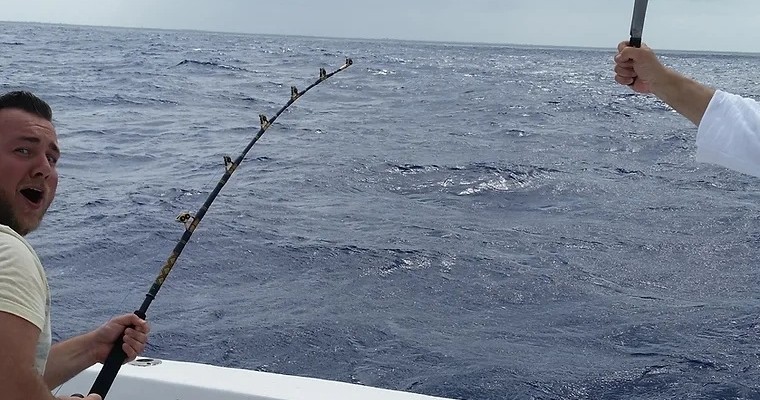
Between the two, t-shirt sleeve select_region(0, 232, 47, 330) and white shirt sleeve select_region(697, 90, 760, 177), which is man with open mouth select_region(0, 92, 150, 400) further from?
white shirt sleeve select_region(697, 90, 760, 177)

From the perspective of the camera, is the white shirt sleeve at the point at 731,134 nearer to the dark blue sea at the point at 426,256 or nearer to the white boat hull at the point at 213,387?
the white boat hull at the point at 213,387

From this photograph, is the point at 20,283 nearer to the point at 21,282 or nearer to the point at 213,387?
the point at 21,282

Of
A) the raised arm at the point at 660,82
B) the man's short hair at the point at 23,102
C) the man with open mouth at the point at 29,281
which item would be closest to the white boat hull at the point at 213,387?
the man with open mouth at the point at 29,281

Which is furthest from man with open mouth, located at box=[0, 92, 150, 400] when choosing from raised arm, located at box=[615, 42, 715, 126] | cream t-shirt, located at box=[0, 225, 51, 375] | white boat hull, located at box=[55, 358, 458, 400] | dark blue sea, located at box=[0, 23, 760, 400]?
dark blue sea, located at box=[0, 23, 760, 400]

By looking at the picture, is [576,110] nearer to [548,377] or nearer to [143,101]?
[143,101]

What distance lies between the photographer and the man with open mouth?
1144 mm

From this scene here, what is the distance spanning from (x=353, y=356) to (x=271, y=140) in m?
7.02

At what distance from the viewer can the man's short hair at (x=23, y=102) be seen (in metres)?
1.43

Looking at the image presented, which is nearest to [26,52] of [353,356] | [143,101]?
[143,101]

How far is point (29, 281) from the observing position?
1.19 metres

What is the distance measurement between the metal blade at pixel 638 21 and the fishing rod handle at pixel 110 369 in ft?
4.16

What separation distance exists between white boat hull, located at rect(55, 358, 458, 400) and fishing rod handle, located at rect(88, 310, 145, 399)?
64 centimetres

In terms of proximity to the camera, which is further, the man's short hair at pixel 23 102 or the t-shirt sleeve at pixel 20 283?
the man's short hair at pixel 23 102

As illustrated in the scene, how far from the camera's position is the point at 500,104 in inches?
640
